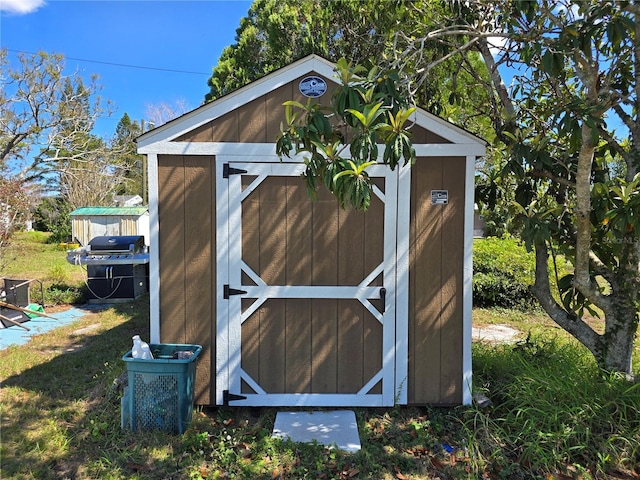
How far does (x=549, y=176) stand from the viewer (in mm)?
3357

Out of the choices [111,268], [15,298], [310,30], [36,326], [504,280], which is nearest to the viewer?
[36,326]

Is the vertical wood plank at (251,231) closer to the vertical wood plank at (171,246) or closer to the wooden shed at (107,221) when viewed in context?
the vertical wood plank at (171,246)

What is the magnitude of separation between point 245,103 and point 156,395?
234 cm

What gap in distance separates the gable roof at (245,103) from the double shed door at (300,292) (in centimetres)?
41

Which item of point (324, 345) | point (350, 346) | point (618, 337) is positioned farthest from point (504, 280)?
point (324, 345)

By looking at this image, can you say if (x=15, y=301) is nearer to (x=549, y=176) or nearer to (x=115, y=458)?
(x=115, y=458)

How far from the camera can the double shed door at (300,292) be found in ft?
11.1

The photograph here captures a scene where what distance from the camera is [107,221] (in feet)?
51.5

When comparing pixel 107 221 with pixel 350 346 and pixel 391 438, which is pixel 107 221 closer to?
pixel 350 346

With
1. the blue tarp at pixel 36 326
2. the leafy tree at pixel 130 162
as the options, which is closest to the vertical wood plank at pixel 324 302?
the blue tarp at pixel 36 326

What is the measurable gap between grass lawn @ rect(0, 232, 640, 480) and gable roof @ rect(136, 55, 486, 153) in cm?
212

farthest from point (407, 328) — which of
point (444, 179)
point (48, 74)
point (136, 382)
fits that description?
point (48, 74)

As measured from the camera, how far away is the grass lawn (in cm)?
262

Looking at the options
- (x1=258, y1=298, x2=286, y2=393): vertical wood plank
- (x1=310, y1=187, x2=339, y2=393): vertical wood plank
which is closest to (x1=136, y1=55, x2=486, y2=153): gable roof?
(x1=310, y1=187, x2=339, y2=393): vertical wood plank
